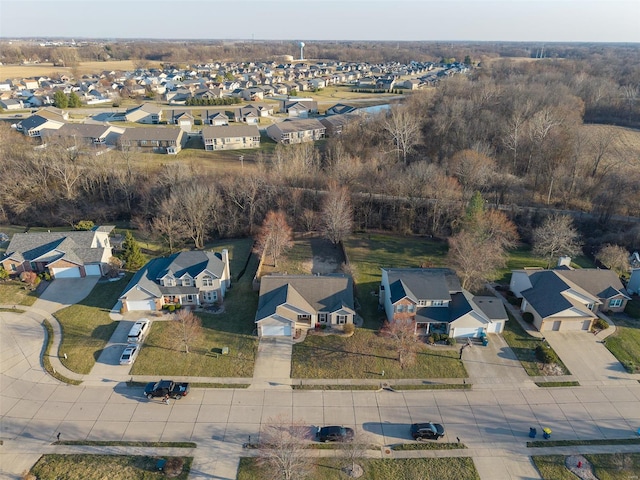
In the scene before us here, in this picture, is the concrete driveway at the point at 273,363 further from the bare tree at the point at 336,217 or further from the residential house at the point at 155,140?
the residential house at the point at 155,140

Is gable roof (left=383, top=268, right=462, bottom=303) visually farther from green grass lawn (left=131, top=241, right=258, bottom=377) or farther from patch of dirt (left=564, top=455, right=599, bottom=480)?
patch of dirt (left=564, top=455, right=599, bottom=480)

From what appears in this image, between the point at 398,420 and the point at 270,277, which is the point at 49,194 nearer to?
the point at 270,277

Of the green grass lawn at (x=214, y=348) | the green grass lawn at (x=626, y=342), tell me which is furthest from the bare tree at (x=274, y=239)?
the green grass lawn at (x=626, y=342)

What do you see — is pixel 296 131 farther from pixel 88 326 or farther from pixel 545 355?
pixel 545 355

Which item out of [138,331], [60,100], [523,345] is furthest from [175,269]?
[60,100]

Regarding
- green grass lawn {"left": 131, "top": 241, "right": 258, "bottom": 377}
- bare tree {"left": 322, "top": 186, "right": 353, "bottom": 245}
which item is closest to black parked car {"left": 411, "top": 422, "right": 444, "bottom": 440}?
green grass lawn {"left": 131, "top": 241, "right": 258, "bottom": 377}

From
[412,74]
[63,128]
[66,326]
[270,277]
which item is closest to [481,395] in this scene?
[270,277]
